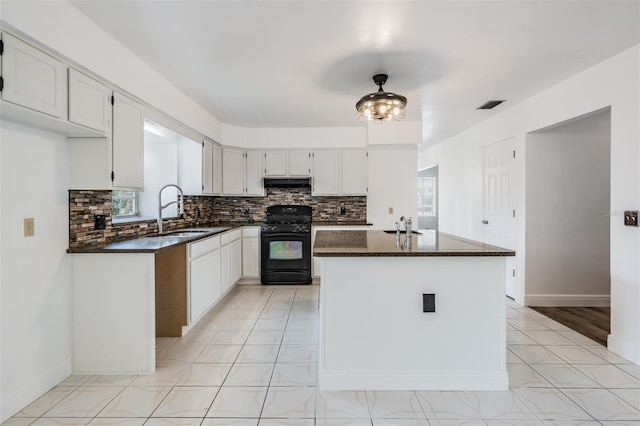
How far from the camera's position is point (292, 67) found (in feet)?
9.31

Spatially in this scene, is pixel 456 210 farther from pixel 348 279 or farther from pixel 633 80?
pixel 348 279

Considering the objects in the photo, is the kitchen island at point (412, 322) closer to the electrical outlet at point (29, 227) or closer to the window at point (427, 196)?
the electrical outlet at point (29, 227)

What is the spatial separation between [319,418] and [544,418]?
1.21 m

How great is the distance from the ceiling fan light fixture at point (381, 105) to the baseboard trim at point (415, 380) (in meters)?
2.01

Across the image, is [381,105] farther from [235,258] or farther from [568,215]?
[235,258]

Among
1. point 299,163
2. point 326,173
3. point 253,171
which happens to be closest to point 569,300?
point 326,173

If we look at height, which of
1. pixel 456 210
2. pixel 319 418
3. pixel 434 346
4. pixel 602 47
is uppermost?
pixel 602 47

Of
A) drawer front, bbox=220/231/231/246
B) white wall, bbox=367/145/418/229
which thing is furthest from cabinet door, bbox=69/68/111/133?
white wall, bbox=367/145/418/229

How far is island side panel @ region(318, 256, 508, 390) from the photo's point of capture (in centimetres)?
210

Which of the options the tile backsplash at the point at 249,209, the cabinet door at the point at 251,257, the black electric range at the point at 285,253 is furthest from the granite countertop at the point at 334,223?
the cabinet door at the point at 251,257

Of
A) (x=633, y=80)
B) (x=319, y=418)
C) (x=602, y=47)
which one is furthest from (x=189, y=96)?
(x=633, y=80)

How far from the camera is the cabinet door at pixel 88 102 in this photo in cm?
201

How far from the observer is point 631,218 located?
2.46 m

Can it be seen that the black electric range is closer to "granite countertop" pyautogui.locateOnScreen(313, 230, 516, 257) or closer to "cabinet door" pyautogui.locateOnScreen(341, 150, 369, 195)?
"cabinet door" pyautogui.locateOnScreen(341, 150, 369, 195)
